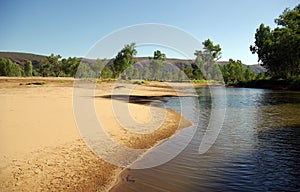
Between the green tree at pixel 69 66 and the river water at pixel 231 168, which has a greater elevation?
the green tree at pixel 69 66

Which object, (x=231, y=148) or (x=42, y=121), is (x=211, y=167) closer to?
(x=231, y=148)

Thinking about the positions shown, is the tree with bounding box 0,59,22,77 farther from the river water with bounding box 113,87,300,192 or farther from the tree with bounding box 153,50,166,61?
the river water with bounding box 113,87,300,192

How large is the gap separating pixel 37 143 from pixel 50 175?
2744 millimetres

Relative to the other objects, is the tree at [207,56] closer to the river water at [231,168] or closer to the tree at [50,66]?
the tree at [50,66]

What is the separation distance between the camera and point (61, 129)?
12023 millimetres

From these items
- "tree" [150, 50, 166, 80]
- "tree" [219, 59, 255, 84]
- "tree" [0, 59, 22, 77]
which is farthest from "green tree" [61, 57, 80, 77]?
"tree" [219, 59, 255, 84]

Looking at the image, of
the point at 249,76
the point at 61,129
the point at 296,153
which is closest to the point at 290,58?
the point at 249,76

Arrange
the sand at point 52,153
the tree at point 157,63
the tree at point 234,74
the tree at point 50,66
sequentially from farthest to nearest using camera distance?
the tree at point 157,63
the tree at point 234,74
the tree at point 50,66
the sand at point 52,153

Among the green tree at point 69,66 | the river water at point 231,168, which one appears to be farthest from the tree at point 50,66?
the river water at point 231,168

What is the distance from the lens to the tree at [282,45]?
213 ft

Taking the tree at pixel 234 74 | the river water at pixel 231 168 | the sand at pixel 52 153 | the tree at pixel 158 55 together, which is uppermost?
the tree at pixel 158 55

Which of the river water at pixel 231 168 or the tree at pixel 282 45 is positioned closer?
the river water at pixel 231 168

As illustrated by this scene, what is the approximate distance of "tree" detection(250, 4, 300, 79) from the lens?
6500 cm

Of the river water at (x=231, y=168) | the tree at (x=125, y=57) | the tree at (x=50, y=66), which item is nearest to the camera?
the river water at (x=231, y=168)
